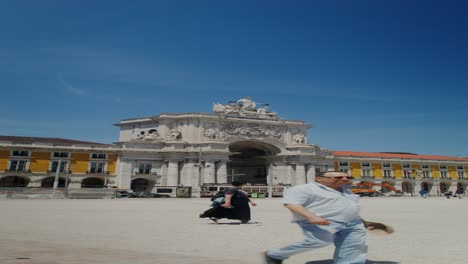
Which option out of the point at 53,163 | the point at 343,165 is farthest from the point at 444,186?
the point at 53,163

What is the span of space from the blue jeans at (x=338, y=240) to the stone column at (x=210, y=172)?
50.6m

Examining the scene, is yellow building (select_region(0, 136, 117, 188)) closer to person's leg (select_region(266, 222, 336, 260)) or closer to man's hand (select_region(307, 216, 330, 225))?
person's leg (select_region(266, 222, 336, 260))

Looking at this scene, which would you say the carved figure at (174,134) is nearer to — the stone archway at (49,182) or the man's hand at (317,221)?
the stone archway at (49,182)

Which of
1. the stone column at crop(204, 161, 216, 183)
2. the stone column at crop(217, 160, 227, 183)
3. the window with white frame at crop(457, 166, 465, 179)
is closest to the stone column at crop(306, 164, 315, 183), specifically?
the stone column at crop(217, 160, 227, 183)

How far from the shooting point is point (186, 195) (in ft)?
150

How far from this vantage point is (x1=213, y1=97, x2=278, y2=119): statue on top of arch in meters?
63.2

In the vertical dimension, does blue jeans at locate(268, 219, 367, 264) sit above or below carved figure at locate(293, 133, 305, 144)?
below

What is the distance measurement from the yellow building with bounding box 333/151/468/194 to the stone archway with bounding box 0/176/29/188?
55.7 m

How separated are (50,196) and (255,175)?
42013 mm

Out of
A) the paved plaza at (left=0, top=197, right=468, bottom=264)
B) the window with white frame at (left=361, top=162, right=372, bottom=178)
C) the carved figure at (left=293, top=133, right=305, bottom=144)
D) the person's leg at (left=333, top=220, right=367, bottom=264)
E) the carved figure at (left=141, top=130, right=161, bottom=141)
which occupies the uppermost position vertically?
the carved figure at (left=293, top=133, right=305, bottom=144)

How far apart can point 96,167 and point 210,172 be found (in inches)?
729

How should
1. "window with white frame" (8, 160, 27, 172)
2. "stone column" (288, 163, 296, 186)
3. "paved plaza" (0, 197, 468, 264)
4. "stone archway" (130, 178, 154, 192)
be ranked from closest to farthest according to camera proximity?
1. "paved plaza" (0, 197, 468, 264)
2. "window with white frame" (8, 160, 27, 172)
3. "stone archway" (130, 178, 154, 192)
4. "stone column" (288, 163, 296, 186)

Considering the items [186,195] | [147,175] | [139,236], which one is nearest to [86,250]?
[139,236]

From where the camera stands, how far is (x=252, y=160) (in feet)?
228
